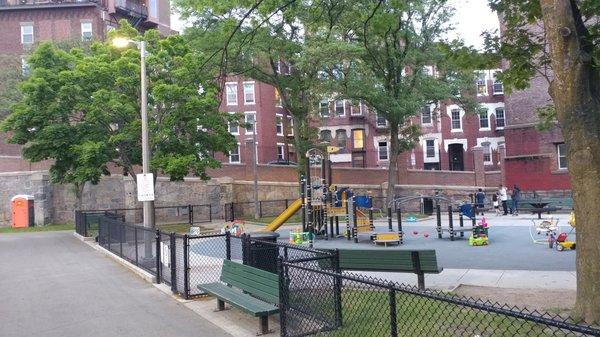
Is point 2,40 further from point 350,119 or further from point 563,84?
point 563,84

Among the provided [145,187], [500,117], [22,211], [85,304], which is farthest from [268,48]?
[500,117]

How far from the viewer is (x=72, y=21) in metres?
44.8

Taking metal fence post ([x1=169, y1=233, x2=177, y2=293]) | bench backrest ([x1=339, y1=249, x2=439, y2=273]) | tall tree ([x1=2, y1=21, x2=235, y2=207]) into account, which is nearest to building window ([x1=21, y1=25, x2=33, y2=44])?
tall tree ([x1=2, y1=21, x2=235, y2=207])

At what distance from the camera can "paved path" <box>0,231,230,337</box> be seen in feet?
27.8

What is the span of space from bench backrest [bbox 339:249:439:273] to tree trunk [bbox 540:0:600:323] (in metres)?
3.06

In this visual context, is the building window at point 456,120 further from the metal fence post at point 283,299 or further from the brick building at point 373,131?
the metal fence post at point 283,299

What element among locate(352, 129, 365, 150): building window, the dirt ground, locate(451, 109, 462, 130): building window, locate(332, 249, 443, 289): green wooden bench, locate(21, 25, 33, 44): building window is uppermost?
locate(21, 25, 33, 44): building window

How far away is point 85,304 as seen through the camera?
411 inches

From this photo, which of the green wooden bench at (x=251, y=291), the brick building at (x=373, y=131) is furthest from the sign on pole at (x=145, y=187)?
the brick building at (x=373, y=131)

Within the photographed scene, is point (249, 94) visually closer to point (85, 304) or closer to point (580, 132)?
point (85, 304)

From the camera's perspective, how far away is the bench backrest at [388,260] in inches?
388

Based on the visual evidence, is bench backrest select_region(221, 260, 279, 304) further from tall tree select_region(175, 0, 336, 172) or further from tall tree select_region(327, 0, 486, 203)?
tall tree select_region(327, 0, 486, 203)

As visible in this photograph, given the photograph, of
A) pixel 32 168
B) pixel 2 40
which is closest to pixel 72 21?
pixel 2 40

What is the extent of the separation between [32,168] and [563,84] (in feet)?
118
